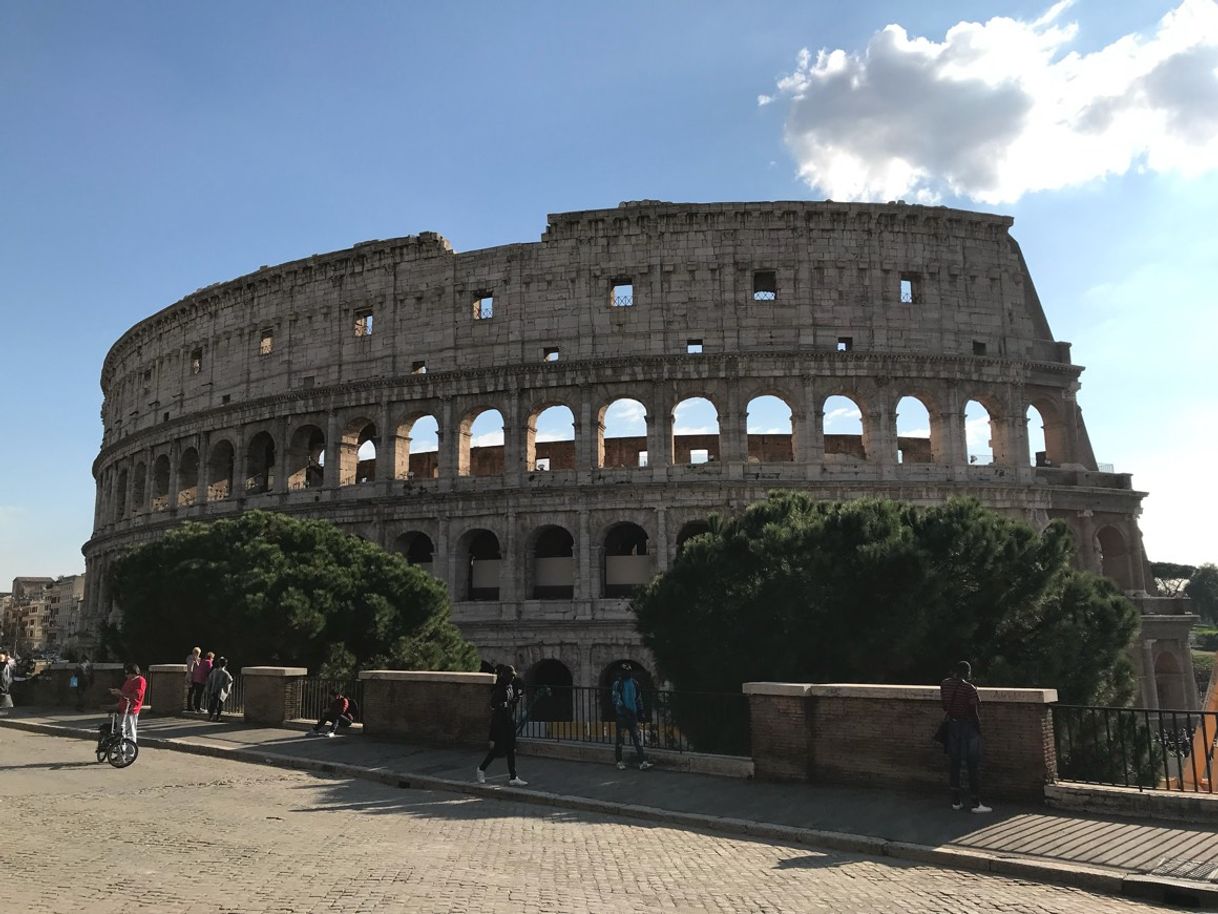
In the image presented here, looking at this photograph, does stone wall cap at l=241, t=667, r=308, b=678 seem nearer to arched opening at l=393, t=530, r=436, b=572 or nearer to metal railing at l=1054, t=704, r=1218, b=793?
metal railing at l=1054, t=704, r=1218, b=793

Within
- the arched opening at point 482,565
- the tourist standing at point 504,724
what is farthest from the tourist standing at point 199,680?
the arched opening at point 482,565

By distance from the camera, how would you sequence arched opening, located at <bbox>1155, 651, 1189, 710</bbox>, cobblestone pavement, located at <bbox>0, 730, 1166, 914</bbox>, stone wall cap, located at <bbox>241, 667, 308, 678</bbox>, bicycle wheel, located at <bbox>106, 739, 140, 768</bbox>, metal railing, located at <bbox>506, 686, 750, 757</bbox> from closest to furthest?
1. cobblestone pavement, located at <bbox>0, 730, 1166, 914</bbox>
2. metal railing, located at <bbox>506, 686, 750, 757</bbox>
3. bicycle wheel, located at <bbox>106, 739, 140, 768</bbox>
4. stone wall cap, located at <bbox>241, 667, 308, 678</bbox>
5. arched opening, located at <bbox>1155, 651, 1189, 710</bbox>

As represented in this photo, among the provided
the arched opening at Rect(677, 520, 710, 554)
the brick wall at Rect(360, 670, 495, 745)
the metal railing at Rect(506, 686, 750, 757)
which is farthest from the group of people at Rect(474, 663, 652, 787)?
the arched opening at Rect(677, 520, 710, 554)

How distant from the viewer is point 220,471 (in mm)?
40344

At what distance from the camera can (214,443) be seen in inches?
1569

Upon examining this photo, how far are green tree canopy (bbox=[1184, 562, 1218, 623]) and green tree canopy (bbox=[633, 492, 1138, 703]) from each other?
10298 cm

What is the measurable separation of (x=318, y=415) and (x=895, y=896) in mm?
32402

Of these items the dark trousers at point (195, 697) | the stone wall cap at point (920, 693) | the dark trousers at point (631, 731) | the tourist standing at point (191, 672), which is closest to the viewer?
the stone wall cap at point (920, 693)

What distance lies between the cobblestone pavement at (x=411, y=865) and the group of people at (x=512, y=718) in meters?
0.66

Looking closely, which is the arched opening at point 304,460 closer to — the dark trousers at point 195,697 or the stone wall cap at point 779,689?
the dark trousers at point 195,697

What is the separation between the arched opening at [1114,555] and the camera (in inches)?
1357

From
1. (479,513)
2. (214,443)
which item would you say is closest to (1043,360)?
(479,513)

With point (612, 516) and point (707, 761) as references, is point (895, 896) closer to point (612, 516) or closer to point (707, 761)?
point (707, 761)

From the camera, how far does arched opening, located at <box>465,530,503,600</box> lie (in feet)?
113
